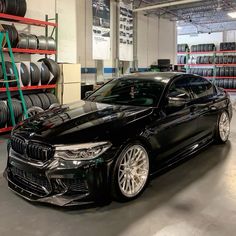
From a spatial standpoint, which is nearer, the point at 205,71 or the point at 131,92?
the point at 131,92

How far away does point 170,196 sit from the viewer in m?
2.89

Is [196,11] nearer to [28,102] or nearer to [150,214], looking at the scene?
[28,102]

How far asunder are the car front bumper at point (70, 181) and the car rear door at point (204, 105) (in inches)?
71.9

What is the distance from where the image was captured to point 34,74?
18.9 ft

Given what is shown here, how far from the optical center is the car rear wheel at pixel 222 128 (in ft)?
14.8

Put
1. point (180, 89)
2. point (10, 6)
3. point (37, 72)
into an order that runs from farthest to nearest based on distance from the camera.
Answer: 1. point (37, 72)
2. point (10, 6)
3. point (180, 89)

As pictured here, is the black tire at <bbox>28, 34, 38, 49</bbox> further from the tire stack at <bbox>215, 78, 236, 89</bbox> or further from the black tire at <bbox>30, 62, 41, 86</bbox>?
the tire stack at <bbox>215, 78, 236, 89</bbox>

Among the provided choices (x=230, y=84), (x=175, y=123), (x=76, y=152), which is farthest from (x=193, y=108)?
(x=230, y=84)

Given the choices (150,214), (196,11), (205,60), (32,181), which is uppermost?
(196,11)

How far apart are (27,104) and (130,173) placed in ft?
11.7

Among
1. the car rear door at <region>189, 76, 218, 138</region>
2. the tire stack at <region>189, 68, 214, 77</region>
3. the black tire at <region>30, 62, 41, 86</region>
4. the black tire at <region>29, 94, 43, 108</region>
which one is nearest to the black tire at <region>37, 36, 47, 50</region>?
the black tire at <region>30, 62, 41, 86</region>

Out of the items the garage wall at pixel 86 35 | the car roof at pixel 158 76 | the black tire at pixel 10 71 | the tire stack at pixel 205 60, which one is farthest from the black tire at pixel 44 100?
the tire stack at pixel 205 60

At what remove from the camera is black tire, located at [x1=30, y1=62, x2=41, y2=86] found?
18.8 ft

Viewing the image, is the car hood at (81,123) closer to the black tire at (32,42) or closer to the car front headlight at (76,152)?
the car front headlight at (76,152)
